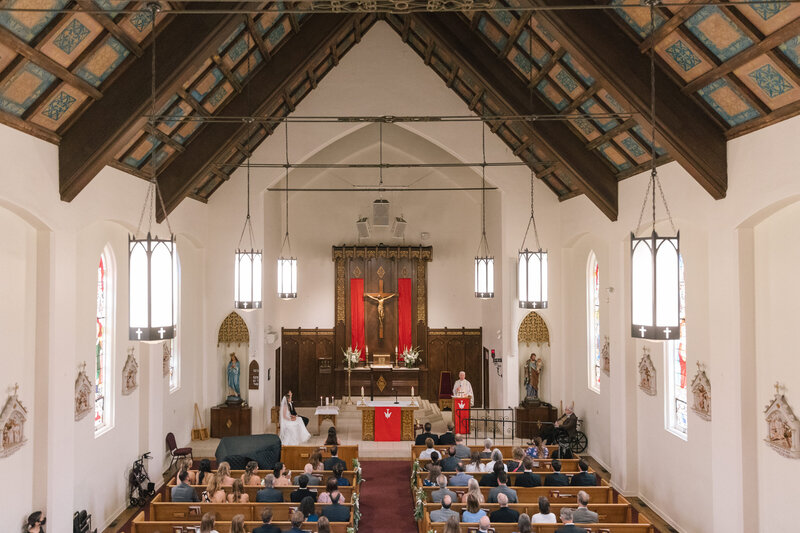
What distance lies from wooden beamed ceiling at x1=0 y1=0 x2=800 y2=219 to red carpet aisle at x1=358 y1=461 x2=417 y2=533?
6.65 m

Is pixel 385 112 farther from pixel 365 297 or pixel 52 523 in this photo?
pixel 52 523

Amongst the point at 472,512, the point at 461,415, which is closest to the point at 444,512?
the point at 472,512

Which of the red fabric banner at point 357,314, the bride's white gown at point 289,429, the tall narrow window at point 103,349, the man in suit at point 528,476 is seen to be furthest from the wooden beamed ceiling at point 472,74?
the red fabric banner at point 357,314

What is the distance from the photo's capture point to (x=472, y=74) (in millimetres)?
11836

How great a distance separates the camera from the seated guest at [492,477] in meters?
9.33

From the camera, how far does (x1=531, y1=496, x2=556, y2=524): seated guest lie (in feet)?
25.5

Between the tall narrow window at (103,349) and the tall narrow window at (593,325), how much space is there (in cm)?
1013

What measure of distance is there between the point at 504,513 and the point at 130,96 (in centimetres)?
721

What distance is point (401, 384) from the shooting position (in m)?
18.1

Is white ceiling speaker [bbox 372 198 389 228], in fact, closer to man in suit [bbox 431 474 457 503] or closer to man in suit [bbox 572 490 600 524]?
man in suit [bbox 431 474 457 503]

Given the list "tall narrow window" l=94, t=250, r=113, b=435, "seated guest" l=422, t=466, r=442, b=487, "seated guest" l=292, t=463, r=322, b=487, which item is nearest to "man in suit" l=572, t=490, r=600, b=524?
"seated guest" l=422, t=466, r=442, b=487

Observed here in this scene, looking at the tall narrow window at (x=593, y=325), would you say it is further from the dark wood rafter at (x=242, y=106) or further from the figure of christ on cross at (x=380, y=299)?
the dark wood rafter at (x=242, y=106)

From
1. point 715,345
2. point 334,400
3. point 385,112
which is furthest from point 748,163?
point 334,400

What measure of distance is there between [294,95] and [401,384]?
8642 millimetres
